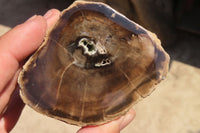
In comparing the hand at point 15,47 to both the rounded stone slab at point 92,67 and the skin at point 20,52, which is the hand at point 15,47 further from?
the rounded stone slab at point 92,67

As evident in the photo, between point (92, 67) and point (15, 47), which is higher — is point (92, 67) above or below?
below

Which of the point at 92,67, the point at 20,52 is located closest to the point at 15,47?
the point at 20,52

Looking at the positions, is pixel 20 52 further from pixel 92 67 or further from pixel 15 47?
pixel 92 67

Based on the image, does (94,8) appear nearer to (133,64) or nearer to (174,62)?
(133,64)

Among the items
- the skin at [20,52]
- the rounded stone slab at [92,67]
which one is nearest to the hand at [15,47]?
the skin at [20,52]

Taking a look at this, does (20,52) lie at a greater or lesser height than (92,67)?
greater

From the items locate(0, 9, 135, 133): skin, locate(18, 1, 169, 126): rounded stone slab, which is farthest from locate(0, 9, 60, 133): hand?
locate(18, 1, 169, 126): rounded stone slab

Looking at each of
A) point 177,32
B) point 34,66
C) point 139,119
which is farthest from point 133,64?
point 177,32

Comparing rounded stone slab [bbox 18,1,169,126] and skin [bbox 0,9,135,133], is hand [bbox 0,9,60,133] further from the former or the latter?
rounded stone slab [bbox 18,1,169,126]
